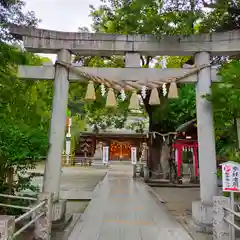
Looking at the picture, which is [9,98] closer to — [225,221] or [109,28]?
[225,221]

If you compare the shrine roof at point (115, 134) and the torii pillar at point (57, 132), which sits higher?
the shrine roof at point (115, 134)

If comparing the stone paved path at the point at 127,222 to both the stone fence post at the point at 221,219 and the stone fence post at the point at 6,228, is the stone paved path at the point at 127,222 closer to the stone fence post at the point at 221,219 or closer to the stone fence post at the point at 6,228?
the stone fence post at the point at 221,219

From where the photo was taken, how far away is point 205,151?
649 cm

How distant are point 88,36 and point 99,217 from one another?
4594 millimetres

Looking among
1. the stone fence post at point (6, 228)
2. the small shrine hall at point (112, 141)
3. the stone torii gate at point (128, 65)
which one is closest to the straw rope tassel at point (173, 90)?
the stone torii gate at point (128, 65)

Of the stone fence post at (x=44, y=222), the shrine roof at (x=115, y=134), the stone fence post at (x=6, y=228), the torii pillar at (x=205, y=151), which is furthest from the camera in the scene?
the shrine roof at (x=115, y=134)

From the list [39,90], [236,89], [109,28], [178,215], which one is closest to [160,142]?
[109,28]

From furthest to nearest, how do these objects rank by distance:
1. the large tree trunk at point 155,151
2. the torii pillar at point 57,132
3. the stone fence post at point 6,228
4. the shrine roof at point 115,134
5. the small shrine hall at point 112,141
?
1. the small shrine hall at point 112,141
2. the shrine roof at point 115,134
3. the large tree trunk at point 155,151
4. the torii pillar at point 57,132
5. the stone fence post at point 6,228

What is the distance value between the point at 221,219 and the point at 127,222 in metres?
2.57

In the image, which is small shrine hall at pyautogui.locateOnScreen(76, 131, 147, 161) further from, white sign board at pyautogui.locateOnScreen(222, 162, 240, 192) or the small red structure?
white sign board at pyautogui.locateOnScreen(222, 162, 240, 192)

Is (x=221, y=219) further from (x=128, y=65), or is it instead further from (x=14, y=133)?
(x=14, y=133)

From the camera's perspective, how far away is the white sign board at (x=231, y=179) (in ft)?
16.8

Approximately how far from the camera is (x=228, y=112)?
6.25 metres

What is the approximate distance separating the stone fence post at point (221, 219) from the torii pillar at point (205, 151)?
36.8 inches
